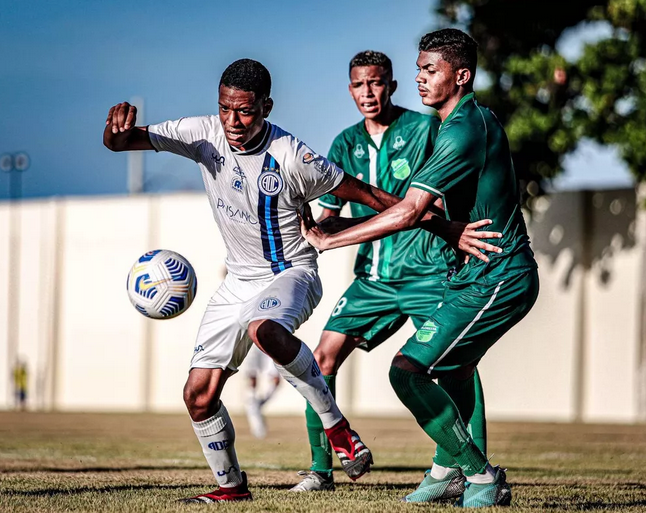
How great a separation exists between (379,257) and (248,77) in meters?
1.99

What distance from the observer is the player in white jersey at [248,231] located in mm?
6188

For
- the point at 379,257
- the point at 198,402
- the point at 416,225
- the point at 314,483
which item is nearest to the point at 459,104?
the point at 416,225

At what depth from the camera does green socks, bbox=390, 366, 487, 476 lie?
5.89 meters

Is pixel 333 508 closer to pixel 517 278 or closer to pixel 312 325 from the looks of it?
pixel 517 278

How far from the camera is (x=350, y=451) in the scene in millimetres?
6000

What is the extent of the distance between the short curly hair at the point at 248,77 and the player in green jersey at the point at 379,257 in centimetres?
168

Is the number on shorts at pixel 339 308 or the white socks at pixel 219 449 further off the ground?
the number on shorts at pixel 339 308

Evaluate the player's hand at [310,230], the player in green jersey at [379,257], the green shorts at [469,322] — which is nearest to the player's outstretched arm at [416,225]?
the player's hand at [310,230]

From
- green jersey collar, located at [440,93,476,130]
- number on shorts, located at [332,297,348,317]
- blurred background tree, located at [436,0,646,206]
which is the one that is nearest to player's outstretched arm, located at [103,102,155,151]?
green jersey collar, located at [440,93,476,130]

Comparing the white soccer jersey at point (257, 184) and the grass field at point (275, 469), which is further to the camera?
the white soccer jersey at point (257, 184)

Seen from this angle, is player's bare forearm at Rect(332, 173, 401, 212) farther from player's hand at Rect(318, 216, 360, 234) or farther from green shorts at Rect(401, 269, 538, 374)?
green shorts at Rect(401, 269, 538, 374)

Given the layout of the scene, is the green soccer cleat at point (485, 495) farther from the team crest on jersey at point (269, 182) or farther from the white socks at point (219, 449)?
the team crest on jersey at point (269, 182)

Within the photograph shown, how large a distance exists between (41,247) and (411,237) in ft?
77.6

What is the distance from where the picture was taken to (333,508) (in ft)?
19.1
